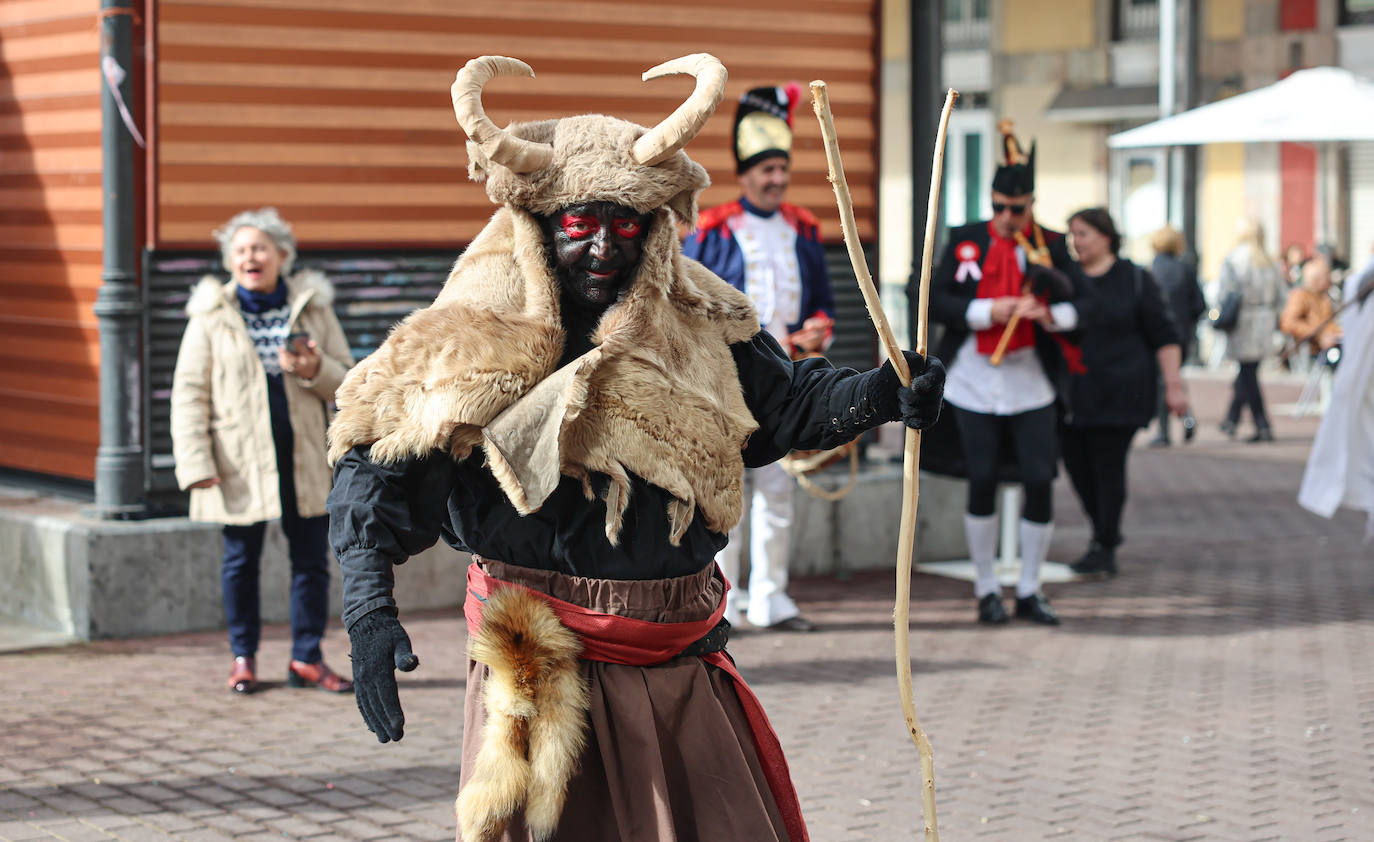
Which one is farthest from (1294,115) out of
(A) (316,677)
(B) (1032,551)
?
(A) (316,677)

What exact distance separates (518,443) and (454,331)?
260 millimetres

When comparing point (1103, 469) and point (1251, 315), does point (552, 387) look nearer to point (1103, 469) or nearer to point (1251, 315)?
point (1103, 469)

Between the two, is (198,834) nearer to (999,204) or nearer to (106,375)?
(106,375)

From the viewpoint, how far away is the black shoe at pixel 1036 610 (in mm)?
8414

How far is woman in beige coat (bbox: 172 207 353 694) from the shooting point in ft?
22.3

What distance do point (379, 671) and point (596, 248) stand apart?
0.89 meters

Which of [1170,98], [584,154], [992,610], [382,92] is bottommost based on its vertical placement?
[992,610]

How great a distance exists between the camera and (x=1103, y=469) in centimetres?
Result: 984

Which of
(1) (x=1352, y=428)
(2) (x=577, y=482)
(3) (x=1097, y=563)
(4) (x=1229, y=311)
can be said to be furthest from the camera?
(4) (x=1229, y=311)

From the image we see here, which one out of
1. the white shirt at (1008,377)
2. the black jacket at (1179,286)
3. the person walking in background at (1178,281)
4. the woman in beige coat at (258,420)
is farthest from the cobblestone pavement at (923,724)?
the black jacket at (1179,286)

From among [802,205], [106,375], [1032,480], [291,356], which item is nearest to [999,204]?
[1032,480]

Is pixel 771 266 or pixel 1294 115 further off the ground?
pixel 1294 115

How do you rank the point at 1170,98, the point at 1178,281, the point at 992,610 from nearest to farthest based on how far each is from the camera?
the point at 992,610 < the point at 1178,281 < the point at 1170,98

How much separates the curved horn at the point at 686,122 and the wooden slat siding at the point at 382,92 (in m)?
5.37
